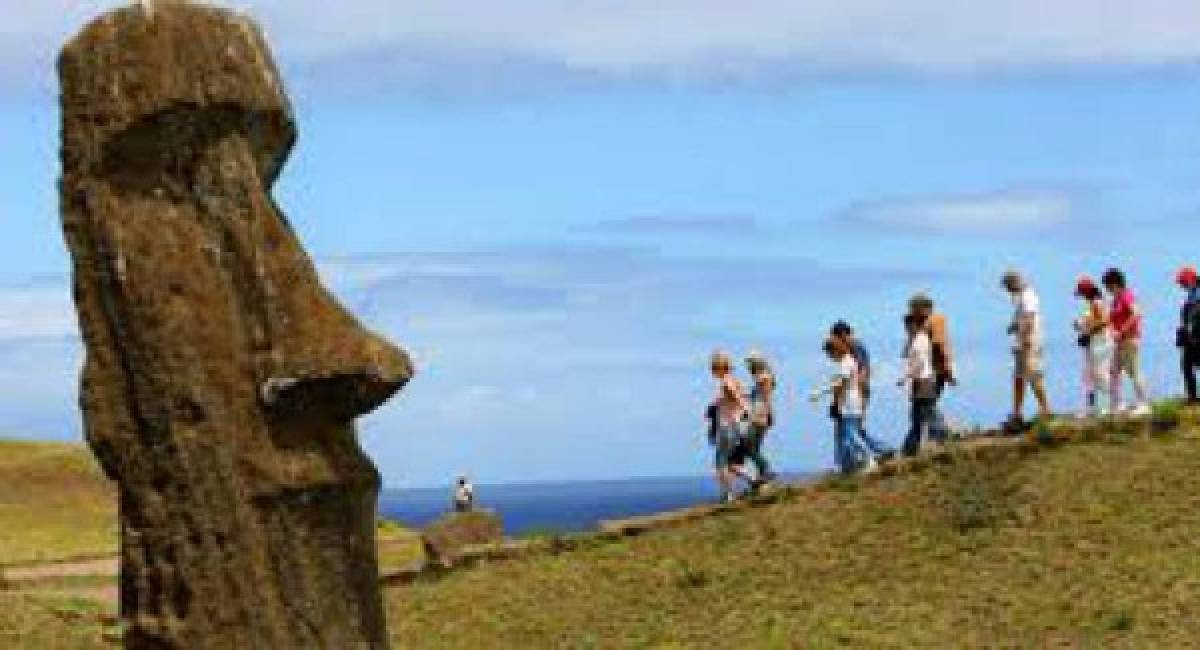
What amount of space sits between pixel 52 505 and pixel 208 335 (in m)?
37.5

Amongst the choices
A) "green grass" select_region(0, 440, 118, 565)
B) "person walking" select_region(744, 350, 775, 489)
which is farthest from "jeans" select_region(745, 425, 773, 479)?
"green grass" select_region(0, 440, 118, 565)

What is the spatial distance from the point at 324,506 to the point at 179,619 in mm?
812

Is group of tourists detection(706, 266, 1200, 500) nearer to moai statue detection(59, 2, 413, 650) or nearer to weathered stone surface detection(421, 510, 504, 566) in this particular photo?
weathered stone surface detection(421, 510, 504, 566)

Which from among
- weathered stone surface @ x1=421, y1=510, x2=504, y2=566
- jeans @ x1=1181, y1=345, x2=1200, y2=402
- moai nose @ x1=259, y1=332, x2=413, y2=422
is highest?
jeans @ x1=1181, y1=345, x2=1200, y2=402

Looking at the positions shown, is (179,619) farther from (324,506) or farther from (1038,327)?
(1038,327)

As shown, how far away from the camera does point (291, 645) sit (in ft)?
35.3

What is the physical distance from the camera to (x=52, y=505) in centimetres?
4697

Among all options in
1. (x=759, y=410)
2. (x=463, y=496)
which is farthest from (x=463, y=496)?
(x=759, y=410)

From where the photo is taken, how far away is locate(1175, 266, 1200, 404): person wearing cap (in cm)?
2869

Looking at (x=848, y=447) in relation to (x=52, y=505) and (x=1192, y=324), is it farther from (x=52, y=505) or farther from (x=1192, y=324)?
(x=52, y=505)

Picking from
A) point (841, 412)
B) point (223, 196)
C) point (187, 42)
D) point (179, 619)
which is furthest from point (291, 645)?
point (841, 412)

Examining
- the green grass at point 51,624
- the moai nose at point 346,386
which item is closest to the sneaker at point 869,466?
the green grass at point 51,624

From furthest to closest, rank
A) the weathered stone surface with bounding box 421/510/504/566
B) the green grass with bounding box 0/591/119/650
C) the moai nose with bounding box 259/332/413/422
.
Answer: the weathered stone surface with bounding box 421/510/504/566, the green grass with bounding box 0/591/119/650, the moai nose with bounding box 259/332/413/422

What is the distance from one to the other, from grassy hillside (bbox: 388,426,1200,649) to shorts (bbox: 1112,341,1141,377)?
3.48ft
